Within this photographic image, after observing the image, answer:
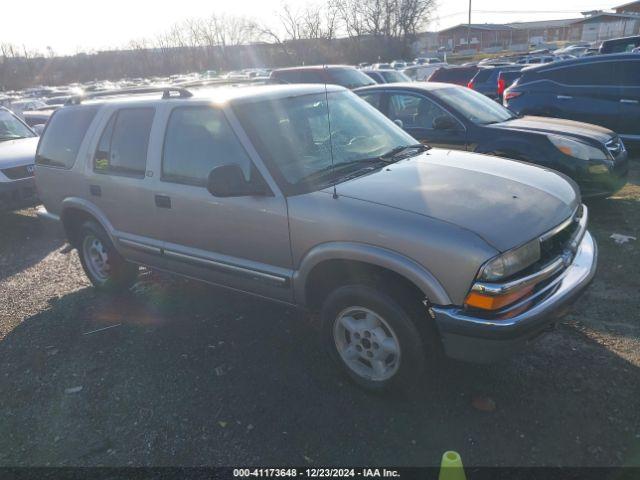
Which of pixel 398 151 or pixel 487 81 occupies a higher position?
pixel 398 151

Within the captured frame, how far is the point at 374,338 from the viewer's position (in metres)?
3.05

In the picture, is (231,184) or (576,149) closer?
(231,184)

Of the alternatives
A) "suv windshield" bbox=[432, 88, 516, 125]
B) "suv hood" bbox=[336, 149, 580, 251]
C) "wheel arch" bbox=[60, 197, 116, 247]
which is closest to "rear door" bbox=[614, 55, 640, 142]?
"suv windshield" bbox=[432, 88, 516, 125]

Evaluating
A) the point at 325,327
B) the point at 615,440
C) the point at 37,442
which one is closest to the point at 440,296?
the point at 325,327

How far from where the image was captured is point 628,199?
6.44m

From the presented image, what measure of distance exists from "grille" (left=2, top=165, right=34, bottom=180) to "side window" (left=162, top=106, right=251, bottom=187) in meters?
5.18

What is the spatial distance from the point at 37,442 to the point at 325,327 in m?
1.99

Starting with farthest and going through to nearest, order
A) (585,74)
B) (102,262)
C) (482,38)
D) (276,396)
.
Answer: (482,38) < (585,74) < (102,262) < (276,396)

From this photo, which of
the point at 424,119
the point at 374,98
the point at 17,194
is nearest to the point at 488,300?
the point at 424,119

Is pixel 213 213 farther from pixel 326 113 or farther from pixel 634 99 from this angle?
pixel 634 99

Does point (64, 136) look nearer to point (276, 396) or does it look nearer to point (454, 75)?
point (276, 396)

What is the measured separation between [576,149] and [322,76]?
7.53 meters

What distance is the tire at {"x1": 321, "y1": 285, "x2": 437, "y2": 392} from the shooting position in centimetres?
283

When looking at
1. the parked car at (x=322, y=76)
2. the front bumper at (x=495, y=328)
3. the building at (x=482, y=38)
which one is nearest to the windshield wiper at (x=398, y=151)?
the front bumper at (x=495, y=328)
